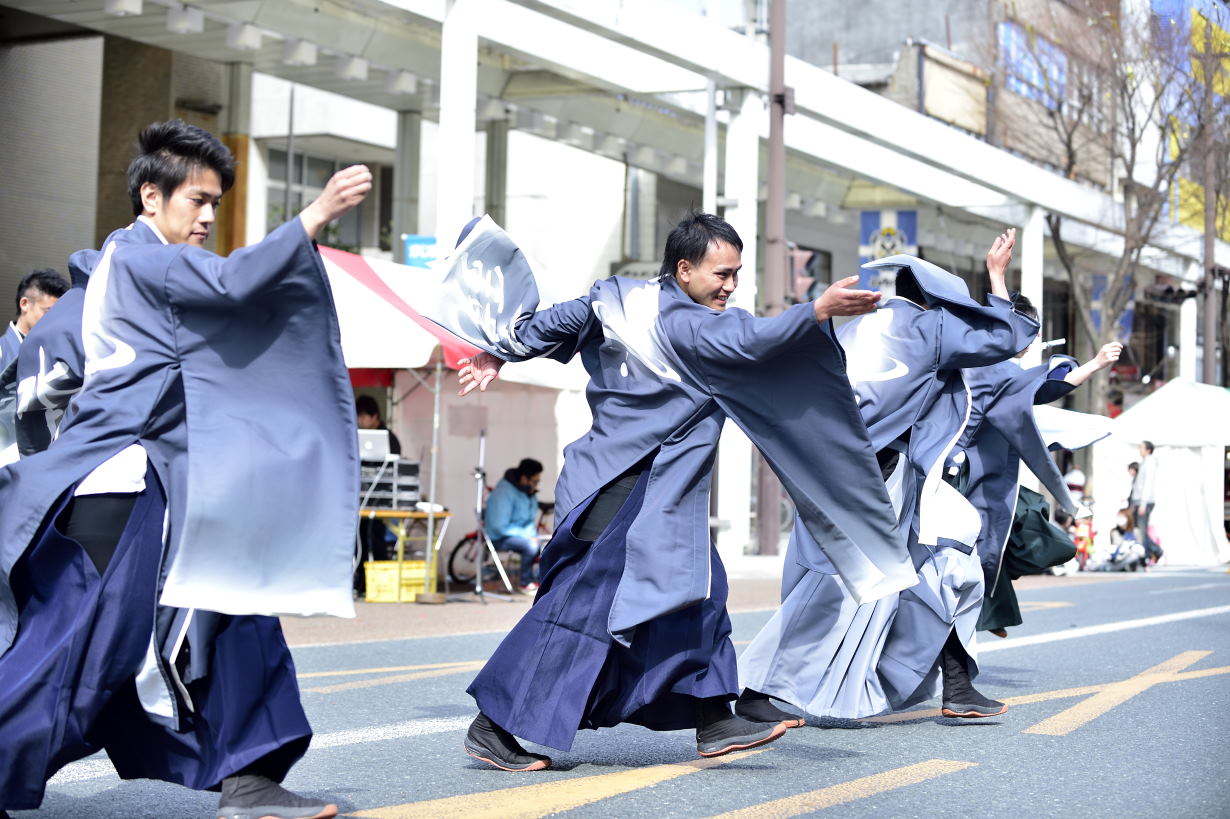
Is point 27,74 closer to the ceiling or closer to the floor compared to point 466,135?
closer to the ceiling

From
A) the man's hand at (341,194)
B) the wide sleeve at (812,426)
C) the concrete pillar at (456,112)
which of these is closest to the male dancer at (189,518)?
the man's hand at (341,194)

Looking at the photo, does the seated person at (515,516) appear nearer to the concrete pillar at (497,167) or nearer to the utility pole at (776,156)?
the utility pole at (776,156)

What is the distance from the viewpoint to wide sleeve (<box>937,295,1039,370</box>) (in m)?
6.50

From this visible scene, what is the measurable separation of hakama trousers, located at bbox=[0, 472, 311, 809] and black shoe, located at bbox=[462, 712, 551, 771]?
4.38ft

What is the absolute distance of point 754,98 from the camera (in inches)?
723

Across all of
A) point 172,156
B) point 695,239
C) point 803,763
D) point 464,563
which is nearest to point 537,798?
point 803,763

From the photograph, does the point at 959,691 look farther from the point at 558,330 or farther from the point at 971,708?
the point at 558,330

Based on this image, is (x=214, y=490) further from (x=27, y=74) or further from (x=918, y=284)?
(x=27, y=74)

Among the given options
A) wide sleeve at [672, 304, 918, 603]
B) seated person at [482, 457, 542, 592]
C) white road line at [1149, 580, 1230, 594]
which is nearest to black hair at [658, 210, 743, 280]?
wide sleeve at [672, 304, 918, 603]

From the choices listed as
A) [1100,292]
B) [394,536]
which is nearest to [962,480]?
[394,536]

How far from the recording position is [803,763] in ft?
18.5

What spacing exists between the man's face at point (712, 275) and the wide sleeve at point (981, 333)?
4.76 ft

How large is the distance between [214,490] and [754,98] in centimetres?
1513

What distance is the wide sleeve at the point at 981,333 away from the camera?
6.50 metres
